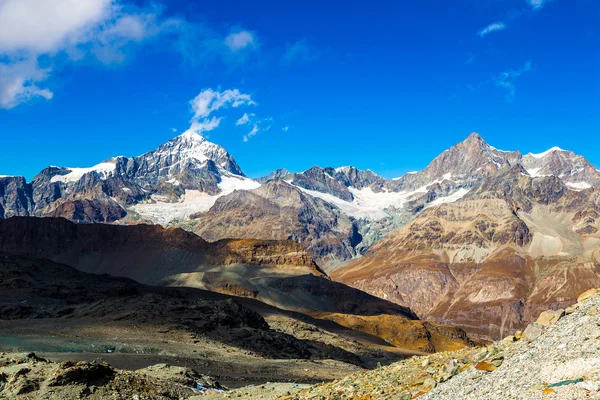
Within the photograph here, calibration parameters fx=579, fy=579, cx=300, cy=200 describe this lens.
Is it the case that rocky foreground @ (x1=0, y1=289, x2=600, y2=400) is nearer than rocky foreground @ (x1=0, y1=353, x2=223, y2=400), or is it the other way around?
rocky foreground @ (x1=0, y1=289, x2=600, y2=400)

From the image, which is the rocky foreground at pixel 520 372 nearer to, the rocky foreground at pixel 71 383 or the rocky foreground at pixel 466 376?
the rocky foreground at pixel 466 376

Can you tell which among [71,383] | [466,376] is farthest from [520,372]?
[71,383]

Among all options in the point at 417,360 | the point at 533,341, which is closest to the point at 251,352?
the point at 417,360

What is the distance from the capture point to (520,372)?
1346 centimetres

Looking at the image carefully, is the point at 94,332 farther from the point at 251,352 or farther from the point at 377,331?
the point at 377,331

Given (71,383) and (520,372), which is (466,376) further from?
(71,383)

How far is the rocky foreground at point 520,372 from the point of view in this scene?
1223 cm

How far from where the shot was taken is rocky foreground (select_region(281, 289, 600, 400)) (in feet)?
40.1

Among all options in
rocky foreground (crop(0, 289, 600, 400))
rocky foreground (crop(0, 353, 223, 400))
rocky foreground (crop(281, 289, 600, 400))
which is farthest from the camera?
rocky foreground (crop(0, 353, 223, 400))

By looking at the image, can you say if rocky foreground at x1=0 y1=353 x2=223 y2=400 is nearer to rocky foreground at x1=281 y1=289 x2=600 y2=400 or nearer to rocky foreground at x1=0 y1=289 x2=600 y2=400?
rocky foreground at x1=0 y1=289 x2=600 y2=400

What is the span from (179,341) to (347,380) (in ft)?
170

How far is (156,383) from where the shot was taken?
27750 mm

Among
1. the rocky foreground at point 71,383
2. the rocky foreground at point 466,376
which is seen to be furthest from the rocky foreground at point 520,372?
the rocky foreground at point 71,383

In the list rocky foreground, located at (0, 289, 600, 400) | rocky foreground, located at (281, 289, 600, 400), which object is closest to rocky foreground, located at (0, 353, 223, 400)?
rocky foreground, located at (0, 289, 600, 400)
